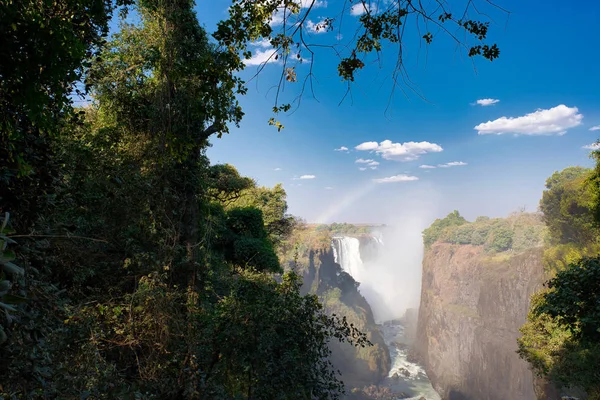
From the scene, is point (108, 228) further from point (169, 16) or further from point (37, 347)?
point (169, 16)

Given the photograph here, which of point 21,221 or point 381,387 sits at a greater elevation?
point 21,221

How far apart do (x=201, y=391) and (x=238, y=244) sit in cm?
845

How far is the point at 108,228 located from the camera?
20.4ft

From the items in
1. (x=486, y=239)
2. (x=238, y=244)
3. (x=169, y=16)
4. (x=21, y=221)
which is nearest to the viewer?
(x=21, y=221)

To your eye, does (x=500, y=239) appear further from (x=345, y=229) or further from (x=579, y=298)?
(x=345, y=229)

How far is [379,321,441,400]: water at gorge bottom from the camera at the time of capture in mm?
39853

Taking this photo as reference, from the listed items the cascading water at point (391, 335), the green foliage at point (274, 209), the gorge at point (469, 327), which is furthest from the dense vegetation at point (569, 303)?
the cascading water at point (391, 335)

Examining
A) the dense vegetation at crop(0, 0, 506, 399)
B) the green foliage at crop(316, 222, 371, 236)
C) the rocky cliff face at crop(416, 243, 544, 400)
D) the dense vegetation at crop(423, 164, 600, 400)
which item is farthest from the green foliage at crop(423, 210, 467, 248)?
the dense vegetation at crop(0, 0, 506, 399)

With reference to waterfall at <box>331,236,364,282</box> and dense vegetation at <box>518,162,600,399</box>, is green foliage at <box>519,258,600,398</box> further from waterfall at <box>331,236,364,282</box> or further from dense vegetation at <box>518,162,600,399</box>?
waterfall at <box>331,236,364,282</box>

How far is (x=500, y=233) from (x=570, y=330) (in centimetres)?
4616

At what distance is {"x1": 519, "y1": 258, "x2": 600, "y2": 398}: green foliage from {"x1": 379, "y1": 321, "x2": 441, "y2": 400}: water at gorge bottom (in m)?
27.3

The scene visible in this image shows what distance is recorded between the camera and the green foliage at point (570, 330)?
7.18m

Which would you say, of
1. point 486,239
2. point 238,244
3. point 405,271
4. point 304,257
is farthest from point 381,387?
point 405,271

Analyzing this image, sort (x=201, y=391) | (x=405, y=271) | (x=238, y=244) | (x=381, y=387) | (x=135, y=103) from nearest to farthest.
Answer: (x=201, y=391) → (x=135, y=103) → (x=238, y=244) → (x=381, y=387) → (x=405, y=271)
